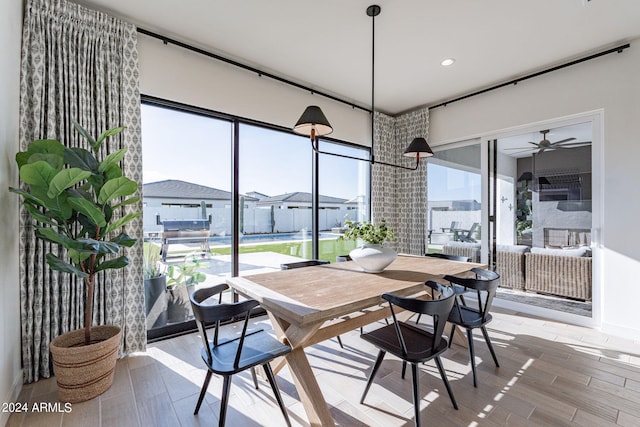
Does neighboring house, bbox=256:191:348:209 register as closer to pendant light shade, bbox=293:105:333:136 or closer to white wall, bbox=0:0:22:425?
pendant light shade, bbox=293:105:333:136

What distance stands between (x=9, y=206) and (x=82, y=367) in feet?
3.95

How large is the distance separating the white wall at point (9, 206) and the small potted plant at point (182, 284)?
44.4 inches

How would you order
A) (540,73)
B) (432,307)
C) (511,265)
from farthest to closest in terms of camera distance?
(511,265) < (540,73) < (432,307)

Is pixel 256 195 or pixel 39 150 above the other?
pixel 39 150

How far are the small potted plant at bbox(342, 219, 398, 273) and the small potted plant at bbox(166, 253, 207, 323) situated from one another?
181 centimetres

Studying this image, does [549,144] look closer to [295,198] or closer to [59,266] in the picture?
[295,198]

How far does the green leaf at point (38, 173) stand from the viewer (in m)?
1.69

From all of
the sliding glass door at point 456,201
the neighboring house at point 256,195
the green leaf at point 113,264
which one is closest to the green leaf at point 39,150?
the green leaf at point 113,264

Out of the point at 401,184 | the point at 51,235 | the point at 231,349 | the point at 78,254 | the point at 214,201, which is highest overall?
the point at 401,184

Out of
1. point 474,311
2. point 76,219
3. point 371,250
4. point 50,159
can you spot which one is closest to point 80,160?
point 50,159

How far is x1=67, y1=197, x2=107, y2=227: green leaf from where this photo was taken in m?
1.81

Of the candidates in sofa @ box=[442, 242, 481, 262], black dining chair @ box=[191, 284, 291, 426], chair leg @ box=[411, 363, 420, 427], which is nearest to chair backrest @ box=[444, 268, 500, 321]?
chair leg @ box=[411, 363, 420, 427]

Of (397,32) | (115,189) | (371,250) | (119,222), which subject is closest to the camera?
(115,189)

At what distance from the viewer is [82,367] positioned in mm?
1904
